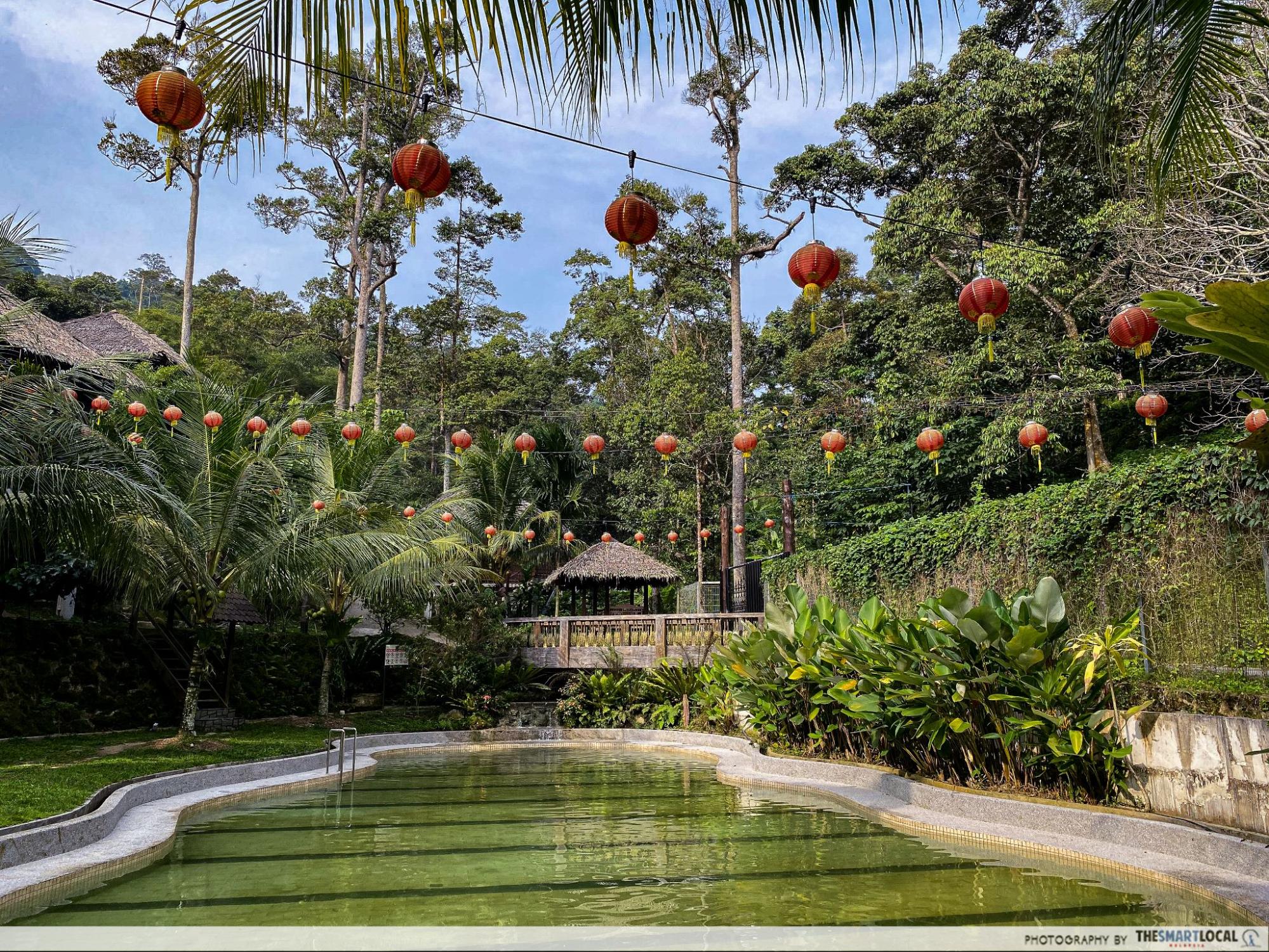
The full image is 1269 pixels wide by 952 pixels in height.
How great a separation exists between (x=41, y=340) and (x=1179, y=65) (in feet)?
47.9

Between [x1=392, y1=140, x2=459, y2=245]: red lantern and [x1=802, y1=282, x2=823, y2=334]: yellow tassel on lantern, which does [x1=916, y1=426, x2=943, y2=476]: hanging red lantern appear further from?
[x1=392, y1=140, x2=459, y2=245]: red lantern

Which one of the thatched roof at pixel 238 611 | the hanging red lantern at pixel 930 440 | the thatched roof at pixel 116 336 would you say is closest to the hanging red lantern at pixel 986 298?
the hanging red lantern at pixel 930 440

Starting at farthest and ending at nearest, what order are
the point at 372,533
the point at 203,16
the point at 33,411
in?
1. the point at 372,533
2. the point at 33,411
3. the point at 203,16

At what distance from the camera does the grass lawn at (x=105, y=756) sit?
6859 millimetres

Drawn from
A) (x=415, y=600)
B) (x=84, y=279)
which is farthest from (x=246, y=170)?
(x=84, y=279)

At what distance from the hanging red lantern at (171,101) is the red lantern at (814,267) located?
435cm

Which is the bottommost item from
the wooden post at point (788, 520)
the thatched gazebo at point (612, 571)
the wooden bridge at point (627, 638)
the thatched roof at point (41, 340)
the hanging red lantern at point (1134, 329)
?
the wooden bridge at point (627, 638)

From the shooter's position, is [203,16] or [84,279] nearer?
[203,16]

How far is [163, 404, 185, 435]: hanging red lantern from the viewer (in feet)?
37.2

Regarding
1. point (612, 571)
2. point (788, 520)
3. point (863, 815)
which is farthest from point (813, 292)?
point (612, 571)

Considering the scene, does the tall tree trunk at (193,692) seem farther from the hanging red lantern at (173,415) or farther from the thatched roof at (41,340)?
the thatched roof at (41,340)

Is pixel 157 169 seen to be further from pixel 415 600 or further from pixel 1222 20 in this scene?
pixel 1222 20

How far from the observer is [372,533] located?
13.2 metres

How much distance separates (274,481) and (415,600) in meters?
5.05
